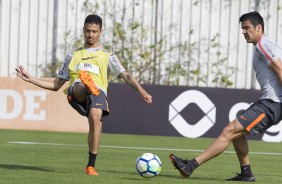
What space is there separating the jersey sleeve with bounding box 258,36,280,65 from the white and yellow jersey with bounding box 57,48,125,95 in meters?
1.75

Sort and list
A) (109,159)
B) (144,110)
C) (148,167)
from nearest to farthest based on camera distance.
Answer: (148,167)
(109,159)
(144,110)

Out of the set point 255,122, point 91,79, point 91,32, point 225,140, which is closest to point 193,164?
point 225,140

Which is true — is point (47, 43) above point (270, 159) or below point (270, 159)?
above

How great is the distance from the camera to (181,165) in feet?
33.1

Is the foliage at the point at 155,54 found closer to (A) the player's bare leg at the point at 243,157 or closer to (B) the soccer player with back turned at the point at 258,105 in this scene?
(A) the player's bare leg at the point at 243,157

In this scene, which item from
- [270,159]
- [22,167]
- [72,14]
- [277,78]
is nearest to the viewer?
[277,78]

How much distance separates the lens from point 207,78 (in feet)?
72.1

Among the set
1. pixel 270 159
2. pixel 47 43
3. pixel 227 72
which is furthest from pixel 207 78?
pixel 270 159

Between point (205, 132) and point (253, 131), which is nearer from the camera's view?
point (253, 131)

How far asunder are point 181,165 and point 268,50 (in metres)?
1.62

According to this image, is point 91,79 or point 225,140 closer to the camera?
point 225,140

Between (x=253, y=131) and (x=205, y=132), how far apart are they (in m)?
9.17

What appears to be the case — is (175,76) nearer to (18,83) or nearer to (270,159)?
(18,83)

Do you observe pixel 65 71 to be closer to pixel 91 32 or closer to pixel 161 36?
pixel 91 32
